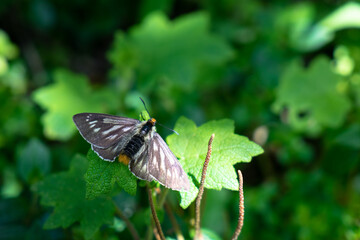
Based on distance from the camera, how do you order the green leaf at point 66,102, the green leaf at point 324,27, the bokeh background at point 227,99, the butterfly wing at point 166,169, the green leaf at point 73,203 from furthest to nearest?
the green leaf at point 324,27 → the green leaf at point 66,102 → the bokeh background at point 227,99 → the green leaf at point 73,203 → the butterfly wing at point 166,169

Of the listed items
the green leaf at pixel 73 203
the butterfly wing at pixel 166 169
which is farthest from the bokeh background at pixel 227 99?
the butterfly wing at pixel 166 169

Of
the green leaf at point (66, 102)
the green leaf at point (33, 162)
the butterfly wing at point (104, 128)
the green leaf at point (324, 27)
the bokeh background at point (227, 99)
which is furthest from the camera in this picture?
the green leaf at point (324, 27)

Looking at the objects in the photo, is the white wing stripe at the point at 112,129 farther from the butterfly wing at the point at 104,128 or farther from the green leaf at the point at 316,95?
the green leaf at the point at 316,95

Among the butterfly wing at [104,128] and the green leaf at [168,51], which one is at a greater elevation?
the green leaf at [168,51]

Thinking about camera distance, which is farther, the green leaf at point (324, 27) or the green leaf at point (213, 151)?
the green leaf at point (324, 27)

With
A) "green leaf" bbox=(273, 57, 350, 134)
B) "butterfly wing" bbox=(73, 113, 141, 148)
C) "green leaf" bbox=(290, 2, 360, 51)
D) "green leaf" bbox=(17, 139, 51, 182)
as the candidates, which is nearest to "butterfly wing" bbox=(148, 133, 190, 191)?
"butterfly wing" bbox=(73, 113, 141, 148)

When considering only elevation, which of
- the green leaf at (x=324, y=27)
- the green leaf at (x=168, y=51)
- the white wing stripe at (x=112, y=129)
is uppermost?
the green leaf at (x=168, y=51)

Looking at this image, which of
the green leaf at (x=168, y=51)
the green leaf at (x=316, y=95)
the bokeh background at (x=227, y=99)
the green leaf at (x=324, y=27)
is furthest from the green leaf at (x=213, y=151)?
the green leaf at (x=324, y=27)
